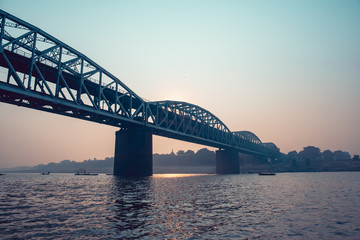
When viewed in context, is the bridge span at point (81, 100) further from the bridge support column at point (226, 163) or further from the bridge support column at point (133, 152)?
the bridge support column at point (226, 163)

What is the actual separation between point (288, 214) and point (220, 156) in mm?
110744

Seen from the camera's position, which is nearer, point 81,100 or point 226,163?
point 81,100

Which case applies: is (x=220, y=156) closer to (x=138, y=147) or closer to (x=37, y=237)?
(x=138, y=147)

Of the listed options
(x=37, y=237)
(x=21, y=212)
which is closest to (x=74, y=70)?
(x=21, y=212)

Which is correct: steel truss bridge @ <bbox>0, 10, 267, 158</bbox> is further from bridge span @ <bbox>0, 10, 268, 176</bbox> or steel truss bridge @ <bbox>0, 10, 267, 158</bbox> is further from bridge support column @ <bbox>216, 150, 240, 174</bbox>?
bridge support column @ <bbox>216, 150, 240, 174</bbox>

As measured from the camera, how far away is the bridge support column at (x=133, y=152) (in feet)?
208

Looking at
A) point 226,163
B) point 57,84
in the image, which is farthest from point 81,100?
point 226,163

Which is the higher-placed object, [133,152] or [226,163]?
[133,152]

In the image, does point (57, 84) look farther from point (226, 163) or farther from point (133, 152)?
→ point (226, 163)

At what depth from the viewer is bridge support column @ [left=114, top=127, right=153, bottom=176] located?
63.5 meters

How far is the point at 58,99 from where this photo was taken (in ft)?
148

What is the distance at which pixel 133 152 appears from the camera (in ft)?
211

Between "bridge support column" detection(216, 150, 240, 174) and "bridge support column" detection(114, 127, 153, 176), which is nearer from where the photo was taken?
→ "bridge support column" detection(114, 127, 153, 176)

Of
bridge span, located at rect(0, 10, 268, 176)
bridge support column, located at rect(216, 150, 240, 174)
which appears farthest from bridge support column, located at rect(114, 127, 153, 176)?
bridge support column, located at rect(216, 150, 240, 174)
